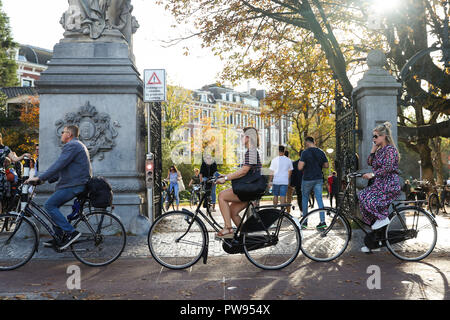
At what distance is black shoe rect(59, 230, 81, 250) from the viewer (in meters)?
6.26

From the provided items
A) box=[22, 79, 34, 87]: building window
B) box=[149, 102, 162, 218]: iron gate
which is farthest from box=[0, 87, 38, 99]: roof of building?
box=[149, 102, 162, 218]: iron gate

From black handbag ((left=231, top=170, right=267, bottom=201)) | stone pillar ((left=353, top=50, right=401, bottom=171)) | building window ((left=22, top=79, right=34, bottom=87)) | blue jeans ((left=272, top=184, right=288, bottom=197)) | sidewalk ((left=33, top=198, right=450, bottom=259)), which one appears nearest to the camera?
black handbag ((left=231, top=170, right=267, bottom=201))

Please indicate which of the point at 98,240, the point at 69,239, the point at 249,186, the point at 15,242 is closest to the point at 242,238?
the point at 249,186

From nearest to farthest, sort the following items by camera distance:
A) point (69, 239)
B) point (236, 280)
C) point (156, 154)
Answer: point (236, 280), point (69, 239), point (156, 154)

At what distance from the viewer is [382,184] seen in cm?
666

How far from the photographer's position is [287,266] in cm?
624

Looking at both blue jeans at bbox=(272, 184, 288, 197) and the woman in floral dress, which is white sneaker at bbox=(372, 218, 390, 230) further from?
blue jeans at bbox=(272, 184, 288, 197)

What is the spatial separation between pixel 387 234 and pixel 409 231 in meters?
0.34

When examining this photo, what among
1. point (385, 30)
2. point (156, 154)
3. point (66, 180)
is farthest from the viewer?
Answer: point (385, 30)

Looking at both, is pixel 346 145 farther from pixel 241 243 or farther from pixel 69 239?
pixel 69 239

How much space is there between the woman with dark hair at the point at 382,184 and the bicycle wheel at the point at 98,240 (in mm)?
3468

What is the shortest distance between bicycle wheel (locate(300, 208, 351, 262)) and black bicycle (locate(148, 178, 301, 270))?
0.47 m

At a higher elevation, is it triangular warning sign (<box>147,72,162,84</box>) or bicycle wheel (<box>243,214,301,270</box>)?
triangular warning sign (<box>147,72,162,84</box>)

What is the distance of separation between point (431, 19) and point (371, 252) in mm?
12203
